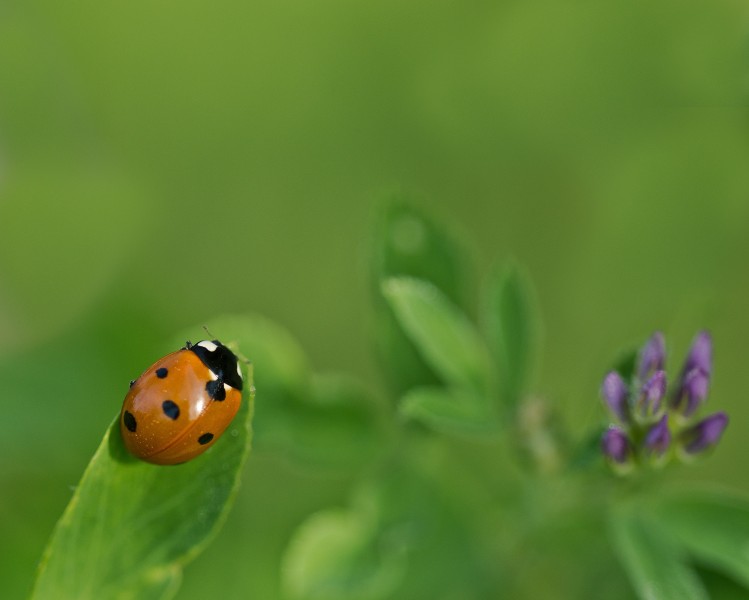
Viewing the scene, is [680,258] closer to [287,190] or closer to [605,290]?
[605,290]

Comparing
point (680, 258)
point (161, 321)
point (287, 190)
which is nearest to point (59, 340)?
point (161, 321)

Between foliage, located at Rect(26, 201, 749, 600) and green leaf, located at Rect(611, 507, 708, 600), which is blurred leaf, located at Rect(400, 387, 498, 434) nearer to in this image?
foliage, located at Rect(26, 201, 749, 600)

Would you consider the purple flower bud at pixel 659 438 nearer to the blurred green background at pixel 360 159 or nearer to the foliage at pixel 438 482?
the foliage at pixel 438 482

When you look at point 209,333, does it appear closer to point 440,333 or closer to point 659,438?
point 440,333

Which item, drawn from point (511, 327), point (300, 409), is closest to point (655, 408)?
point (511, 327)

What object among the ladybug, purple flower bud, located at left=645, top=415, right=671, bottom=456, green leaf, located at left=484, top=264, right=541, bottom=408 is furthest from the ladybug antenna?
purple flower bud, located at left=645, top=415, right=671, bottom=456

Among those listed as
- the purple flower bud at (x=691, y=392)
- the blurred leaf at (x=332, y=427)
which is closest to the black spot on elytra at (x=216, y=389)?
the blurred leaf at (x=332, y=427)
